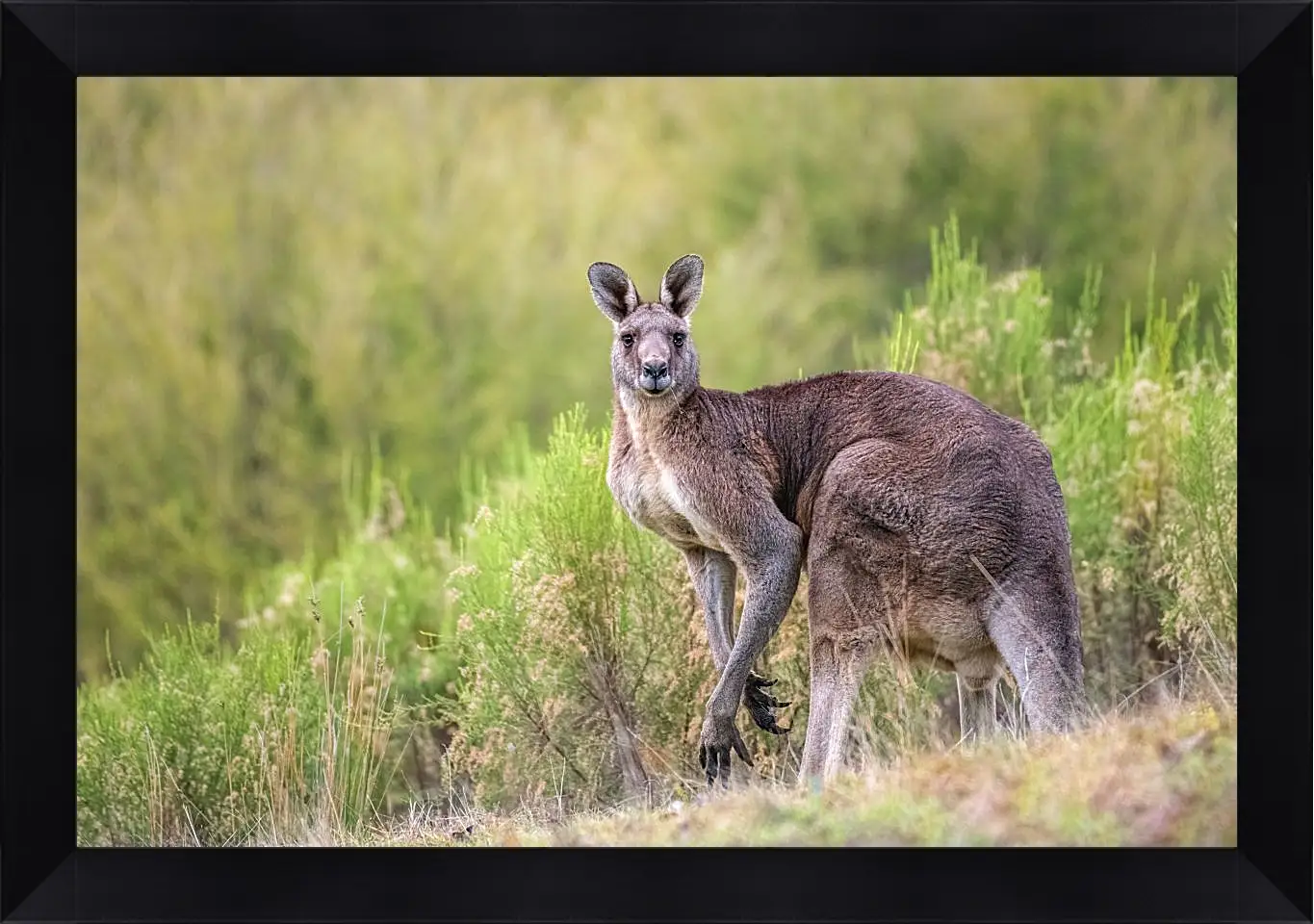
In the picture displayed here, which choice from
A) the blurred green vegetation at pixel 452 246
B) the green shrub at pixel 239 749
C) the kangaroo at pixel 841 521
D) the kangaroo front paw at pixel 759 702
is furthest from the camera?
the blurred green vegetation at pixel 452 246

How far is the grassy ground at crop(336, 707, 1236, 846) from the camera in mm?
5926

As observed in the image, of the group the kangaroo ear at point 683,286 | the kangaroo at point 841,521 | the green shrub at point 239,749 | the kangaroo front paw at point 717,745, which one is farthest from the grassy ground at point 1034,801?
the kangaroo ear at point 683,286

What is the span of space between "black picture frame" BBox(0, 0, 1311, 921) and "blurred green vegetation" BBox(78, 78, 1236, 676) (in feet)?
33.5

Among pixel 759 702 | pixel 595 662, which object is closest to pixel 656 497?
pixel 759 702

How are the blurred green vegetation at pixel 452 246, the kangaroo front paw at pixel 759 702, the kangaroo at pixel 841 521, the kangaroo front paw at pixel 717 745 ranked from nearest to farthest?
the kangaroo at pixel 841 521, the kangaroo front paw at pixel 717 745, the kangaroo front paw at pixel 759 702, the blurred green vegetation at pixel 452 246

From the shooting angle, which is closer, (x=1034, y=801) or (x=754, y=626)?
(x=1034, y=801)

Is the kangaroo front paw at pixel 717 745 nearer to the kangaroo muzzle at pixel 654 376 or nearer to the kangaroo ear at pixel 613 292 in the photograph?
the kangaroo muzzle at pixel 654 376

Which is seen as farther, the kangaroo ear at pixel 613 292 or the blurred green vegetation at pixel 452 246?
the blurred green vegetation at pixel 452 246

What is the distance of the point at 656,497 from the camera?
6953 millimetres

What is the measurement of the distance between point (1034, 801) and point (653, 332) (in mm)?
2443

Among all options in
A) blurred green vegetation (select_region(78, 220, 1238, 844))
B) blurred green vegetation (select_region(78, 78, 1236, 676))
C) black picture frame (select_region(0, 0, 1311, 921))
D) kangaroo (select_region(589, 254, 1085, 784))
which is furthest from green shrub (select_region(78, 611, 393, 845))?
blurred green vegetation (select_region(78, 78, 1236, 676))

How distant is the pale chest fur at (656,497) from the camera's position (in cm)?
686
